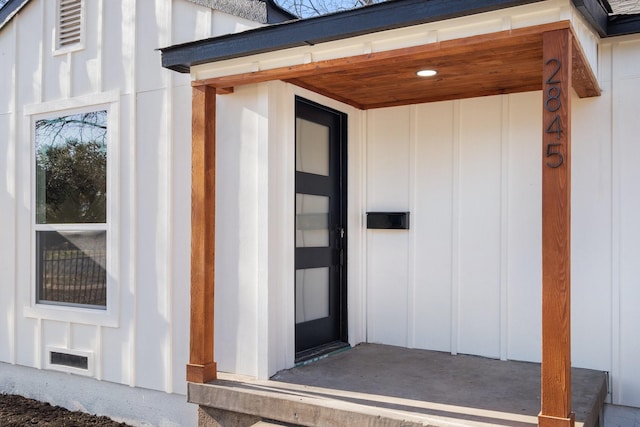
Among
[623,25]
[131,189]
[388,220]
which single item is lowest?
[388,220]

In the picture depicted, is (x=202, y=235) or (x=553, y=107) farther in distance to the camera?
(x=202, y=235)

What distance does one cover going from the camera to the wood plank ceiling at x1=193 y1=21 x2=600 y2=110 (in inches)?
120

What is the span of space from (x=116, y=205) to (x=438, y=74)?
8.37 ft

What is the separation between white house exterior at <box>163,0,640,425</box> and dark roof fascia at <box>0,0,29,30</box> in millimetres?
2234

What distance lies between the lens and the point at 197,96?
3.97 m

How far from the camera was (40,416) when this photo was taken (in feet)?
15.8

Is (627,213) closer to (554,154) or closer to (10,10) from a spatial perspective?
(554,154)

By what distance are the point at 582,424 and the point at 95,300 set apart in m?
3.56

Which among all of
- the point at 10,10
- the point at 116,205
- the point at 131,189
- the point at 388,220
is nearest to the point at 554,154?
the point at 388,220

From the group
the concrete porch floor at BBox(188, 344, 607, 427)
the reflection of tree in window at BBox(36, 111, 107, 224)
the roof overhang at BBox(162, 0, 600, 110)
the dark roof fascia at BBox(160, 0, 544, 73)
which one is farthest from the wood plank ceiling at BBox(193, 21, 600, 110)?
the concrete porch floor at BBox(188, 344, 607, 427)

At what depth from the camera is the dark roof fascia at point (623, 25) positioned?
3686 millimetres

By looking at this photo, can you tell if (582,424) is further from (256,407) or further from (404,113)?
(404,113)

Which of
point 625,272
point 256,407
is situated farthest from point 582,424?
point 256,407

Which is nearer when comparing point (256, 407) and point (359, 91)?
point (256, 407)
